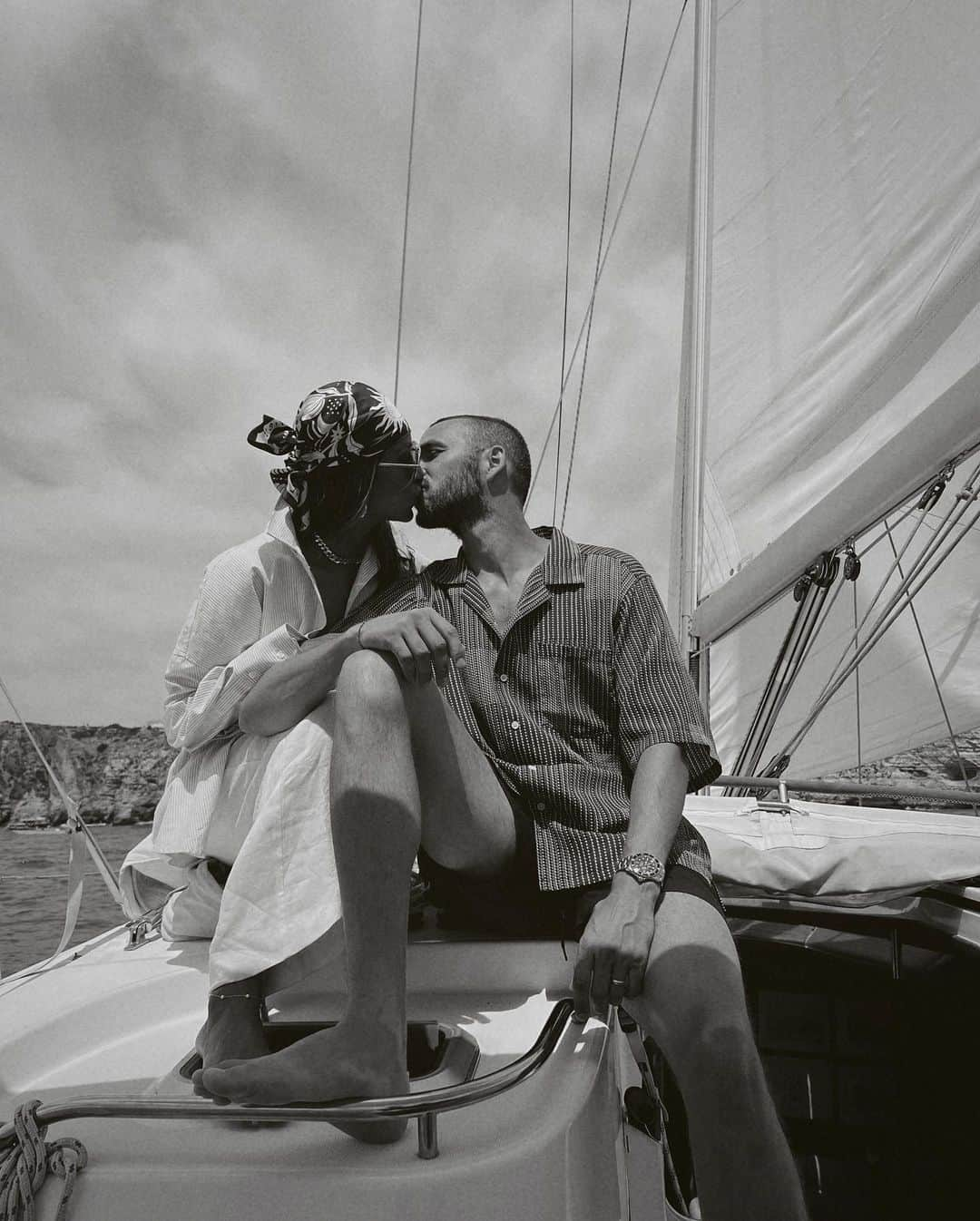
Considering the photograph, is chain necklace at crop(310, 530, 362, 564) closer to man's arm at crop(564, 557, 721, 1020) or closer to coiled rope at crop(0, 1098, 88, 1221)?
man's arm at crop(564, 557, 721, 1020)

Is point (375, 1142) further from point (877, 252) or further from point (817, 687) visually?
point (817, 687)

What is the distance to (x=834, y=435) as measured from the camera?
3049 mm

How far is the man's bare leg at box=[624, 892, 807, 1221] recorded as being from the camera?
2.94 feet

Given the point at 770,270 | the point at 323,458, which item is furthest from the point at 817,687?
the point at 323,458

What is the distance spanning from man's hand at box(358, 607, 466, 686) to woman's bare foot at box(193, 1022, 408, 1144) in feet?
1.44

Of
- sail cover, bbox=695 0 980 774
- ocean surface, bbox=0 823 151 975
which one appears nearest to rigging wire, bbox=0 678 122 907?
ocean surface, bbox=0 823 151 975

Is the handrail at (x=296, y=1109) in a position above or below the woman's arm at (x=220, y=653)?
below

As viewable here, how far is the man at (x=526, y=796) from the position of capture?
91cm

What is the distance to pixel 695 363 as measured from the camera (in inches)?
149

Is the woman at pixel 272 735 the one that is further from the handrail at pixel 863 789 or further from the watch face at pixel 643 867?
the handrail at pixel 863 789

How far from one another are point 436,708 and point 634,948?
402mm

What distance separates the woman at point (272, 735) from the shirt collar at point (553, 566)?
9 centimetres

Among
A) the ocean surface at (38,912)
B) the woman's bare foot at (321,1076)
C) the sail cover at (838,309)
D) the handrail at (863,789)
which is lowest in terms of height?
the ocean surface at (38,912)

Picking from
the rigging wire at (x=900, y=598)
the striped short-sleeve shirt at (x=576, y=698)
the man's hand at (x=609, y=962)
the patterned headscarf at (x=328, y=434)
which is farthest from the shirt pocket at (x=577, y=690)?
the rigging wire at (x=900, y=598)
